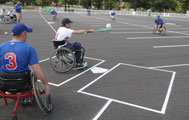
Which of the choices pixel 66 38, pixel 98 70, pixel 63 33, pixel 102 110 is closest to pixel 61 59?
pixel 66 38

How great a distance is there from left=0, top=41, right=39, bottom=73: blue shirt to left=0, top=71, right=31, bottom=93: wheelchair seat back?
0.10 meters

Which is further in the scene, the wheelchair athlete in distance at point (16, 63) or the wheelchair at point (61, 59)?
the wheelchair at point (61, 59)

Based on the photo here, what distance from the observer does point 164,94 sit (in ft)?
15.6

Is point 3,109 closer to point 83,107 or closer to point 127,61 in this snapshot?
point 83,107

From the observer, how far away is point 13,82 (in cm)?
318

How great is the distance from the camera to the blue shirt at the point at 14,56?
3125 millimetres

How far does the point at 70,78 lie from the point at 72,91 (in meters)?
0.92

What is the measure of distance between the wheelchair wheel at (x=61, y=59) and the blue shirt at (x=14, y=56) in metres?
2.66

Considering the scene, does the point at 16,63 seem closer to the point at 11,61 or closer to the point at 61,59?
the point at 11,61

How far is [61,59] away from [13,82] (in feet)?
9.74

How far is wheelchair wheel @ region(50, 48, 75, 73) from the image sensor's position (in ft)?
19.7

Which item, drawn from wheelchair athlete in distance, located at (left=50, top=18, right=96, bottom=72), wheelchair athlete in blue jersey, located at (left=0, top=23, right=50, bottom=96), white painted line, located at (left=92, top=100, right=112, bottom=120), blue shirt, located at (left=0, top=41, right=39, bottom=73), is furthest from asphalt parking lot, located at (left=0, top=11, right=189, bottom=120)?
blue shirt, located at (left=0, top=41, right=39, bottom=73)

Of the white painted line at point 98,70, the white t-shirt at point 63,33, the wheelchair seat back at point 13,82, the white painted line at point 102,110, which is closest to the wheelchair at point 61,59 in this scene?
the white t-shirt at point 63,33

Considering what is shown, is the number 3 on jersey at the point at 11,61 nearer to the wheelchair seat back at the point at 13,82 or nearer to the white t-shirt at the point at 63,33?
the wheelchair seat back at the point at 13,82
